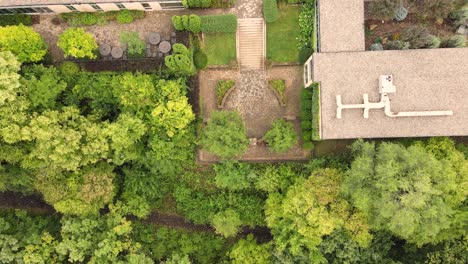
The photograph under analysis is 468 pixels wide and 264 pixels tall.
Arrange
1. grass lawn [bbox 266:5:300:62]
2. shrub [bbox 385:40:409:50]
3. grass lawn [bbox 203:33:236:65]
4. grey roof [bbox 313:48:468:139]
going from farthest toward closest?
grass lawn [bbox 203:33:236:65], grass lawn [bbox 266:5:300:62], shrub [bbox 385:40:409:50], grey roof [bbox 313:48:468:139]

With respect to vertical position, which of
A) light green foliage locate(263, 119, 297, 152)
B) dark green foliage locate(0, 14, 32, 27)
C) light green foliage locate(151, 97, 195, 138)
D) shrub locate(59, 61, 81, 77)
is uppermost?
dark green foliage locate(0, 14, 32, 27)

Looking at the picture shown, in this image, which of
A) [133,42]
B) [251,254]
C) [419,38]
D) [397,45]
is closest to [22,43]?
[133,42]

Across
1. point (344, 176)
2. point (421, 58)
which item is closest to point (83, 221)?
point (344, 176)

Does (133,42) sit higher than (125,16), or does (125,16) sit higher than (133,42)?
(125,16)

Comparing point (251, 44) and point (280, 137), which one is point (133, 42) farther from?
point (280, 137)

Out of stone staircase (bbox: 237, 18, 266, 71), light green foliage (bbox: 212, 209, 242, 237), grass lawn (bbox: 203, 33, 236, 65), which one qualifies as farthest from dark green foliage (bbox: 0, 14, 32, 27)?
light green foliage (bbox: 212, 209, 242, 237)

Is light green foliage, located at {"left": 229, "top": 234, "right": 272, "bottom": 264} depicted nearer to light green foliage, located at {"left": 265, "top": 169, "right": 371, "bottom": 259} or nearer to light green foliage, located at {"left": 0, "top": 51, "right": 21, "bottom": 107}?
light green foliage, located at {"left": 265, "top": 169, "right": 371, "bottom": 259}

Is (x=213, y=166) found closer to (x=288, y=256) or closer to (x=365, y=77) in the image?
(x=288, y=256)
